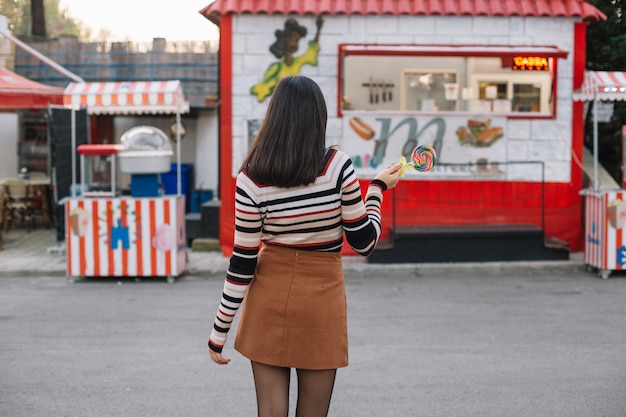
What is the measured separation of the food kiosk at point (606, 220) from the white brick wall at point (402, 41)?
4.28ft

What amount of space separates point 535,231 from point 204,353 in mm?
6413

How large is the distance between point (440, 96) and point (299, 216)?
9.99 metres

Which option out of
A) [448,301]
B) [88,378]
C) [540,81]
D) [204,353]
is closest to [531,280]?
[448,301]

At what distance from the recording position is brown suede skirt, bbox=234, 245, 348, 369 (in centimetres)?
348

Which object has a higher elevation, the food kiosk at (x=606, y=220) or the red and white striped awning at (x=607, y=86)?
the red and white striped awning at (x=607, y=86)

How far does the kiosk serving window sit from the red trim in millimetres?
1623

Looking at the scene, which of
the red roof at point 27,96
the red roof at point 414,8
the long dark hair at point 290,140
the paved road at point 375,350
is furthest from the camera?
the red roof at point 27,96

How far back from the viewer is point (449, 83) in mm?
13117

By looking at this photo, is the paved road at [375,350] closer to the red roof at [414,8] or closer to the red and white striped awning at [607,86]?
the red and white striped awning at [607,86]

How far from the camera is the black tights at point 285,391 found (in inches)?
139

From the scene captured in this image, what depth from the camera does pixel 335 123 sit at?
12938mm

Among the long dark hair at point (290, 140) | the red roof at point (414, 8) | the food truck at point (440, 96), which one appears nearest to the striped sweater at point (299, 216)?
the long dark hair at point (290, 140)

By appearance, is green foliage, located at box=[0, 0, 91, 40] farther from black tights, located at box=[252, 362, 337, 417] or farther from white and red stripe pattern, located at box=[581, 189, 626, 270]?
black tights, located at box=[252, 362, 337, 417]

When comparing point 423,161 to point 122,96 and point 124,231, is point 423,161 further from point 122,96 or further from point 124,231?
point 122,96
